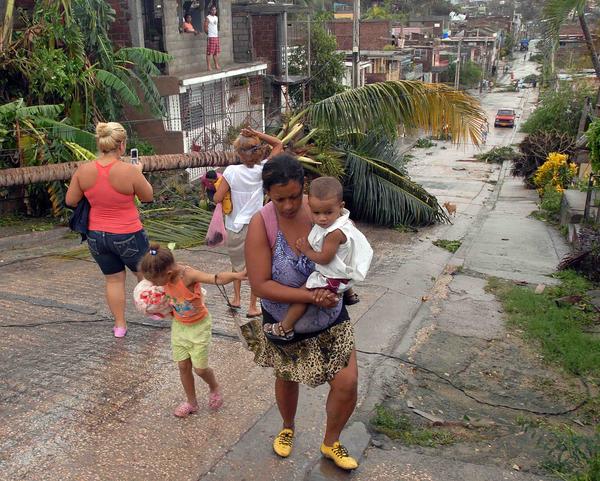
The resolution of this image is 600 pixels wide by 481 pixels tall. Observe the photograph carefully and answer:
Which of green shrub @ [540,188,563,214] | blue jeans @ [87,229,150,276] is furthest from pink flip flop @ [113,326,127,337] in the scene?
green shrub @ [540,188,563,214]

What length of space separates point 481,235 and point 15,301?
29.6 feet

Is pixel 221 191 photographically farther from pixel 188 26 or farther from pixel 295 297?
pixel 188 26

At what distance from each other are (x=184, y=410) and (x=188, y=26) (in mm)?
13823

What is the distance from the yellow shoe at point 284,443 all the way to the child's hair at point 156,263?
1114mm

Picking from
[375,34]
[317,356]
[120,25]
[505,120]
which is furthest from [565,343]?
[375,34]

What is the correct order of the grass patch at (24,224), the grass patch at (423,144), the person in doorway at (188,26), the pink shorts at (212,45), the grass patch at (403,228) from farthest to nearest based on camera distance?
the grass patch at (423,144) → the pink shorts at (212,45) → the person in doorway at (188,26) → the grass patch at (403,228) → the grass patch at (24,224)

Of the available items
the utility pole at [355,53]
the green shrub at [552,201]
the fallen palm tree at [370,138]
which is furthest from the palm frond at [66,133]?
the green shrub at [552,201]

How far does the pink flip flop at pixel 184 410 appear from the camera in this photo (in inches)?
148

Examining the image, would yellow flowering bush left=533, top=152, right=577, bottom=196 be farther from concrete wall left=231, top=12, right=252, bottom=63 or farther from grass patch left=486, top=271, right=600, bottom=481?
concrete wall left=231, top=12, right=252, bottom=63

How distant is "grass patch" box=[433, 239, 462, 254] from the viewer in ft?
32.7

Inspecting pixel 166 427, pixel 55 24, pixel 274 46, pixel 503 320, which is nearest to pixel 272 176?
pixel 166 427

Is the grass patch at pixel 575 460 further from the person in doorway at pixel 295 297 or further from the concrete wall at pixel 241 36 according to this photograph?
the concrete wall at pixel 241 36

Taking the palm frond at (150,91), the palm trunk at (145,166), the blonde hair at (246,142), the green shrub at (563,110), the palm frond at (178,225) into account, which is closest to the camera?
the blonde hair at (246,142)

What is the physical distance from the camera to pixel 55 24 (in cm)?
959
